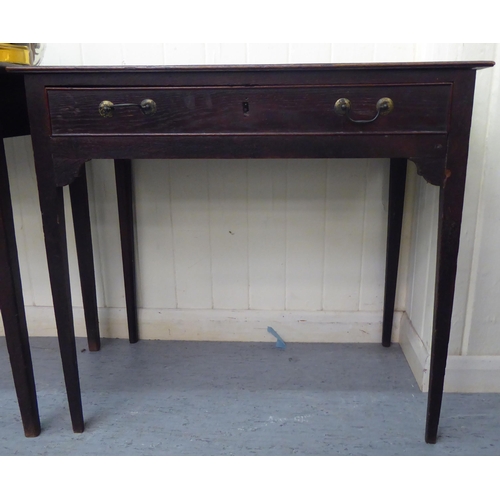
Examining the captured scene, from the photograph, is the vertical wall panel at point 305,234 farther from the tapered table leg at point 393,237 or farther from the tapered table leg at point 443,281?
the tapered table leg at point 443,281

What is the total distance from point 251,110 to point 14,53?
716 millimetres

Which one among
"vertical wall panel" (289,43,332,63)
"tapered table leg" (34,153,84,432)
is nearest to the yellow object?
"tapered table leg" (34,153,84,432)

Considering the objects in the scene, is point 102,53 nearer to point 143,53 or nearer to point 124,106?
point 143,53

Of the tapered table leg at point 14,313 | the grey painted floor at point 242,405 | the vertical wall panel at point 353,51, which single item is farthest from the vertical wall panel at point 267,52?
the grey painted floor at point 242,405

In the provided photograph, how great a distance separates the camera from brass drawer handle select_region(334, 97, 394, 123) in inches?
39.8

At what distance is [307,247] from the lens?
5.49 ft

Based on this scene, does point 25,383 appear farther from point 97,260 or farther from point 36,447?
→ point 97,260

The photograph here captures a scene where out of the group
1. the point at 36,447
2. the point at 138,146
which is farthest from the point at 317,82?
the point at 36,447

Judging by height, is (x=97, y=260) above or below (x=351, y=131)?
below

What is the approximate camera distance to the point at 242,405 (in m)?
1.36

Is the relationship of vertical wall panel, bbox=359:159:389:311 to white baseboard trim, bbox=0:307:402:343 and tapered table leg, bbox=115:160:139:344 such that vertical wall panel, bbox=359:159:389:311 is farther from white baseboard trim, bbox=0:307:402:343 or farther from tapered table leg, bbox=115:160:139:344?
tapered table leg, bbox=115:160:139:344

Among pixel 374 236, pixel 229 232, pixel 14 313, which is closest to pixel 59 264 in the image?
pixel 14 313

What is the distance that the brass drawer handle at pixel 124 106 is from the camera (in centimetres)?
103
